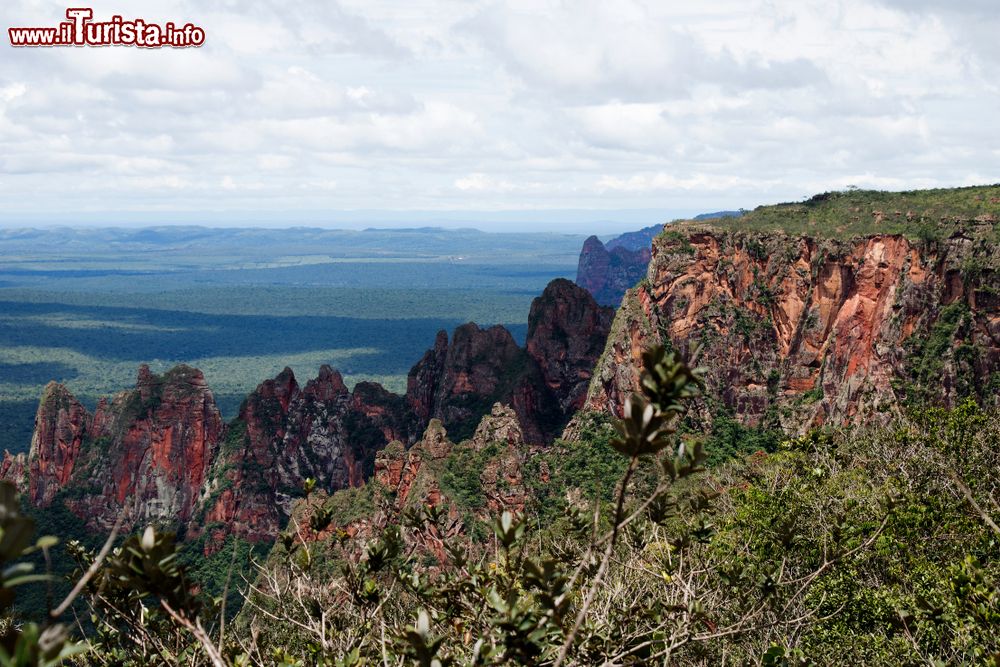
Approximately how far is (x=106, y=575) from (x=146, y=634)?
76.0 inches

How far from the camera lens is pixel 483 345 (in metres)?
77.7

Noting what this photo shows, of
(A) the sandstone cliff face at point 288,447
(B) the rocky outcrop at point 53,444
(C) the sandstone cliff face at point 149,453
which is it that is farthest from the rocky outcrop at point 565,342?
(B) the rocky outcrop at point 53,444

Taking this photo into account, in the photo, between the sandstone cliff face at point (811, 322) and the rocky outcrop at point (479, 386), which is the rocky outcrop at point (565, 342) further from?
the sandstone cliff face at point (811, 322)

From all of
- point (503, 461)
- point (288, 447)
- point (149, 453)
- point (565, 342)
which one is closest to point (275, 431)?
point (288, 447)

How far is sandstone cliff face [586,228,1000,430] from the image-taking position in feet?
171

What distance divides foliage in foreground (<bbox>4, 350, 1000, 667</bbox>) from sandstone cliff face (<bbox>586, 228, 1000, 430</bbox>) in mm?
26250

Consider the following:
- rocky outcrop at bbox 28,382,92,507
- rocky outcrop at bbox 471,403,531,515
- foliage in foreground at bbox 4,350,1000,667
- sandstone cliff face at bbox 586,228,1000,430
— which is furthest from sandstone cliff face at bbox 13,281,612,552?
foliage in foreground at bbox 4,350,1000,667

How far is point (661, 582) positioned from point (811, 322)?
162 ft

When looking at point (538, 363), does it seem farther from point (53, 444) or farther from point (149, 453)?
point (53, 444)

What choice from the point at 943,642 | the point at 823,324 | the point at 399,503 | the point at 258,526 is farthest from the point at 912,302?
the point at 258,526

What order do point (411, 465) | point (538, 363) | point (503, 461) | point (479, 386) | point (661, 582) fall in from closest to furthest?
point (661, 582) < point (411, 465) < point (503, 461) < point (479, 386) < point (538, 363)

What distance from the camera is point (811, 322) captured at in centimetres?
6044

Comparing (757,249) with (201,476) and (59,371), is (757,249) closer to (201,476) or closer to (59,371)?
(201,476)

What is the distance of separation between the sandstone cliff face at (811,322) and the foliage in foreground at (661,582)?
2625 cm
